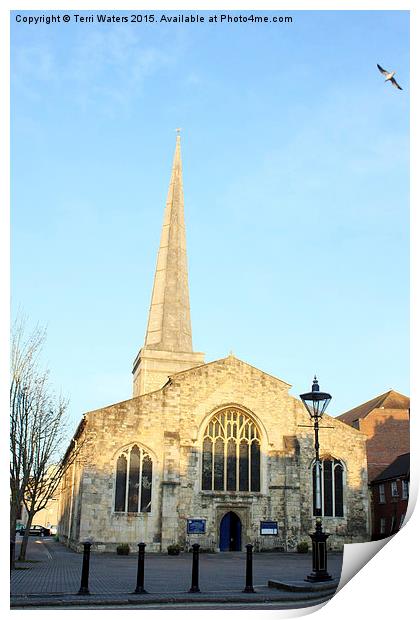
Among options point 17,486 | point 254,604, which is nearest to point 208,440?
point 17,486

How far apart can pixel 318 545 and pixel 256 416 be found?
55.4 ft

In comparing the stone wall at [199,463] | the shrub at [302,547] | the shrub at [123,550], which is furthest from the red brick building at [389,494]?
the shrub at [123,550]

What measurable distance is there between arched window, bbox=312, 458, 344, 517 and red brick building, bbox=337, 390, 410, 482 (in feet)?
36.8

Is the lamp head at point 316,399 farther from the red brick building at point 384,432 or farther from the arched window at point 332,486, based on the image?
the red brick building at point 384,432

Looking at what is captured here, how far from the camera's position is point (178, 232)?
42.5 meters

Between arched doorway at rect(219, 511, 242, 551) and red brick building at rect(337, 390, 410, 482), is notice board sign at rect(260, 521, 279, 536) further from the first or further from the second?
red brick building at rect(337, 390, 410, 482)

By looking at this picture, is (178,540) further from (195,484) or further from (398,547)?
(398,547)

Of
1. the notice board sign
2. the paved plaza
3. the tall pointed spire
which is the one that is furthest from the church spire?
the paved plaza

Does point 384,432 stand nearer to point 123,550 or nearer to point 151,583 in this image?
point 123,550

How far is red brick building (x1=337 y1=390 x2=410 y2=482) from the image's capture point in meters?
41.5

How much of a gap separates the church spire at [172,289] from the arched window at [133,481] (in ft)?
35.7

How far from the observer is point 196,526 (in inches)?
1092

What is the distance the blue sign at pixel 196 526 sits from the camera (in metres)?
27.6
